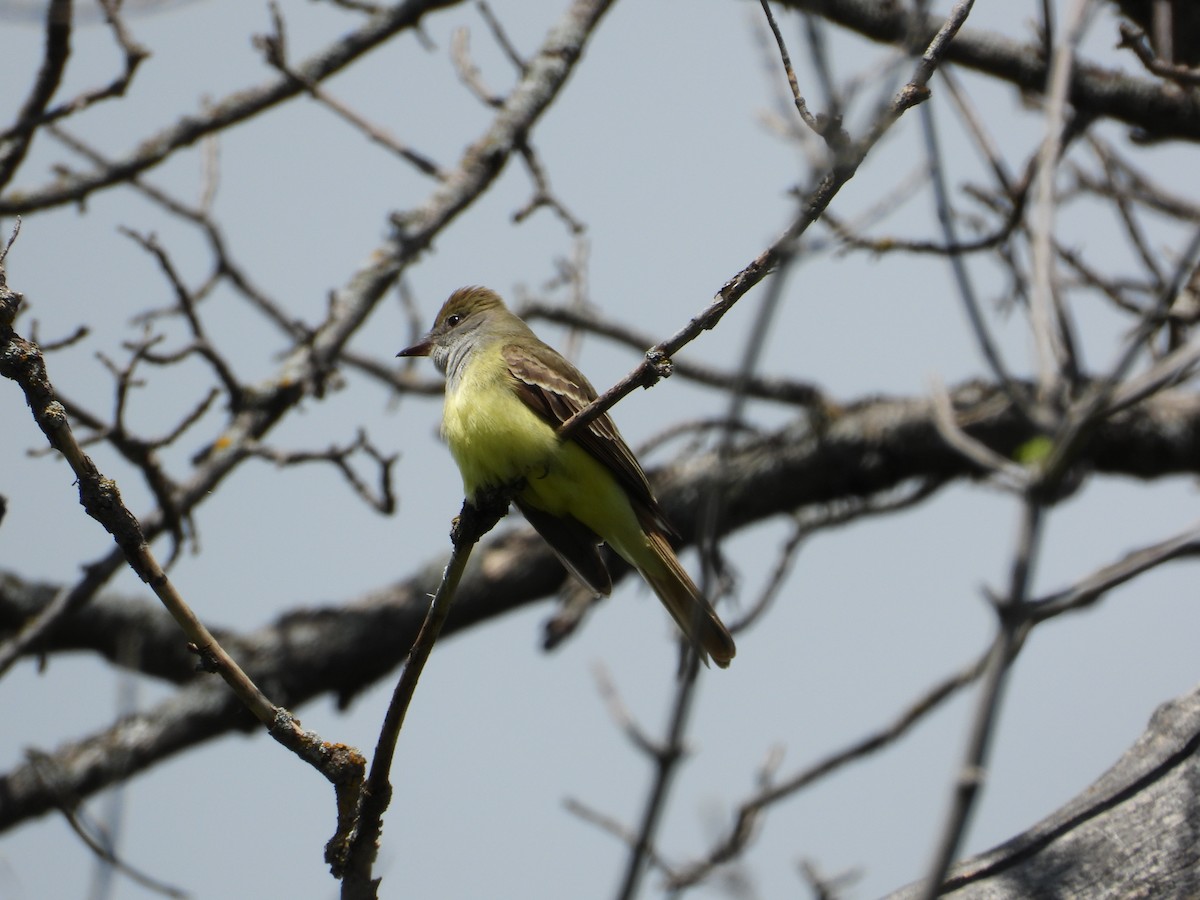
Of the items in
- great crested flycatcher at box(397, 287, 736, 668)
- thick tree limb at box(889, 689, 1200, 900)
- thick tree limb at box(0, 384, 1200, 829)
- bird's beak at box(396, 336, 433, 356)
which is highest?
bird's beak at box(396, 336, 433, 356)

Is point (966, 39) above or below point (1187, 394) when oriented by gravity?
above

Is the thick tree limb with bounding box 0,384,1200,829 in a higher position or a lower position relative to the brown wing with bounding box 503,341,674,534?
higher

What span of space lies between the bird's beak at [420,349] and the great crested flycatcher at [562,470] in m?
1.22

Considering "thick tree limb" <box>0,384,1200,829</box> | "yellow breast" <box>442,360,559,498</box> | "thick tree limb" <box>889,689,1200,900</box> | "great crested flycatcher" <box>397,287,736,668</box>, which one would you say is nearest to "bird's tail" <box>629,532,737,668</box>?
"great crested flycatcher" <box>397,287,736,668</box>

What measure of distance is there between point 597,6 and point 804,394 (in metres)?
2.65

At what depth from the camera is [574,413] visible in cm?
552

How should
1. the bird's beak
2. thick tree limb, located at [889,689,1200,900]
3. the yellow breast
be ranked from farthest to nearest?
the bird's beak
the yellow breast
thick tree limb, located at [889,689,1200,900]

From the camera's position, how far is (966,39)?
20.5ft

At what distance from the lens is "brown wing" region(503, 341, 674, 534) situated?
5.49 metres

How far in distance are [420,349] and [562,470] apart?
2.09m

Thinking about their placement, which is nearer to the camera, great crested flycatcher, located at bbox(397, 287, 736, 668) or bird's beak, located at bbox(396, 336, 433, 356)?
great crested flycatcher, located at bbox(397, 287, 736, 668)

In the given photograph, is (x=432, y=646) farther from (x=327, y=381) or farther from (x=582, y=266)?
(x=582, y=266)

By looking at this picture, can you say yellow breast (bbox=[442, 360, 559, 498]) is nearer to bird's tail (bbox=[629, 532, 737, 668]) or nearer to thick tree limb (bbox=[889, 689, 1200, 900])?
bird's tail (bbox=[629, 532, 737, 668])

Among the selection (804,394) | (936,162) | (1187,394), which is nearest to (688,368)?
(804,394)
